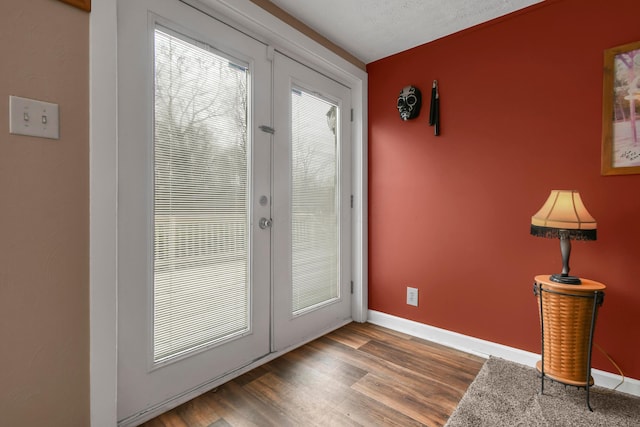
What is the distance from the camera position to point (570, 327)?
1.52m

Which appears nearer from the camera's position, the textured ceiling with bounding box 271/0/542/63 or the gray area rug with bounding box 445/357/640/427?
the gray area rug with bounding box 445/357/640/427

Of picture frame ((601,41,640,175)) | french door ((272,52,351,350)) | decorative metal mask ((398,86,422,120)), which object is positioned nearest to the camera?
picture frame ((601,41,640,175))

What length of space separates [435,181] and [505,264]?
0.74m

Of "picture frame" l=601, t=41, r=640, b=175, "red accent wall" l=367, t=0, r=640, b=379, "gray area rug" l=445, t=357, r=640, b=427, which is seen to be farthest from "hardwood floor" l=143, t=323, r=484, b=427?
"picture frame" l=601, t=41, r=640, b=175

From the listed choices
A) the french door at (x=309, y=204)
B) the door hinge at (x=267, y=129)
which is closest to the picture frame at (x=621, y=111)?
the french door at (x=309, y=204)

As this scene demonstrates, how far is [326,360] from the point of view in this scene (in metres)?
1.98

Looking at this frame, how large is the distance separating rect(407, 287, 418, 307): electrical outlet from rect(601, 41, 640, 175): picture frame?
4.55ft

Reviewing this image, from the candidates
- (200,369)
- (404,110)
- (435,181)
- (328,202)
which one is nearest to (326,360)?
(200,369)

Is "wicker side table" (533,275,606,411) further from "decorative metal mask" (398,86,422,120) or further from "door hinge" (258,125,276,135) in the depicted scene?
"door hinge" (258,125,276,135)

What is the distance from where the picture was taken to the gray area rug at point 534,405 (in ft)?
4.61

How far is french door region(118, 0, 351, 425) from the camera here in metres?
1.39
